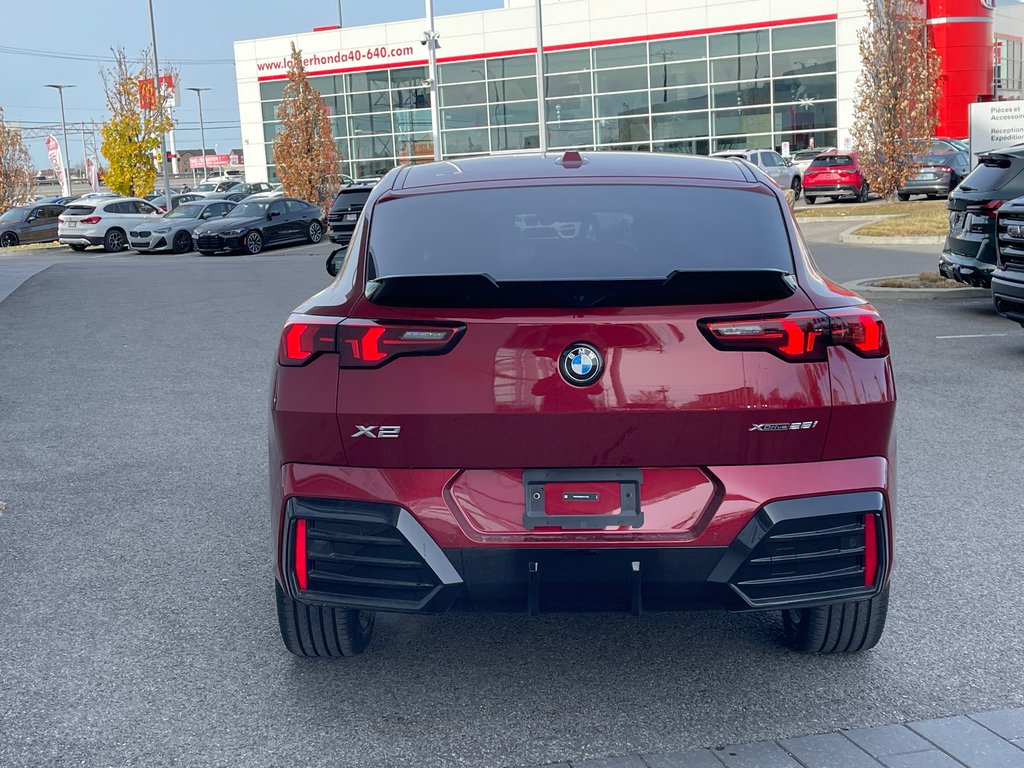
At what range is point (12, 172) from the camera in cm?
5050

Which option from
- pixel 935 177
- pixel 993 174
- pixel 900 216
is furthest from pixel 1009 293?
pixel 935 177

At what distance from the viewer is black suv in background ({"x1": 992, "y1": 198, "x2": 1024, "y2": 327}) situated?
938 centimetres

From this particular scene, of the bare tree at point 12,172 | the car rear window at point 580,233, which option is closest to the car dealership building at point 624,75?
the bare tree at point 12,172

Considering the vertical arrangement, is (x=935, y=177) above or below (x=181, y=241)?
above

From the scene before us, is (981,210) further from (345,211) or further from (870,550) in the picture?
(345,211)

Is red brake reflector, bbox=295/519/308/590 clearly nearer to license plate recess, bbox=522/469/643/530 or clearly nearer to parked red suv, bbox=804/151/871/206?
license plate recess, bbox=522/469/643/530

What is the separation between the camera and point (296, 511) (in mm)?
3580

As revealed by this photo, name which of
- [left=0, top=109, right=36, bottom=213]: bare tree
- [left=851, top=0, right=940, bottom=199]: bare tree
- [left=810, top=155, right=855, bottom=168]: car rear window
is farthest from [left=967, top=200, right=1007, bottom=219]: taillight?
[left=0, top=109, right=36, bottom=213]: bare tree

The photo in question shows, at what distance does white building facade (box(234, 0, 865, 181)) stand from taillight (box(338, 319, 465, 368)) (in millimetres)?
44910

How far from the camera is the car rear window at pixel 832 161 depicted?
117 ft

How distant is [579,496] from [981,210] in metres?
9.55

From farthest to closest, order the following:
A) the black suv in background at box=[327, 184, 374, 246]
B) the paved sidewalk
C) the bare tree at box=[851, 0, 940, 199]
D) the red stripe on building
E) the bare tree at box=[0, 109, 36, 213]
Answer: the bare tree at box=[0, 109, 36, 213], the red stripe on building, the bare tree at box=[851, 0, 940, 199], the black suv in background at box=[327, 184, 374, 246], the paved sidewalk

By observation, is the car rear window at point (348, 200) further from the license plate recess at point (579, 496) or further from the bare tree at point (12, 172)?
the license plate recess at point (579, 496)

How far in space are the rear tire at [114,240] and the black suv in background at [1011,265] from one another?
3130cm
